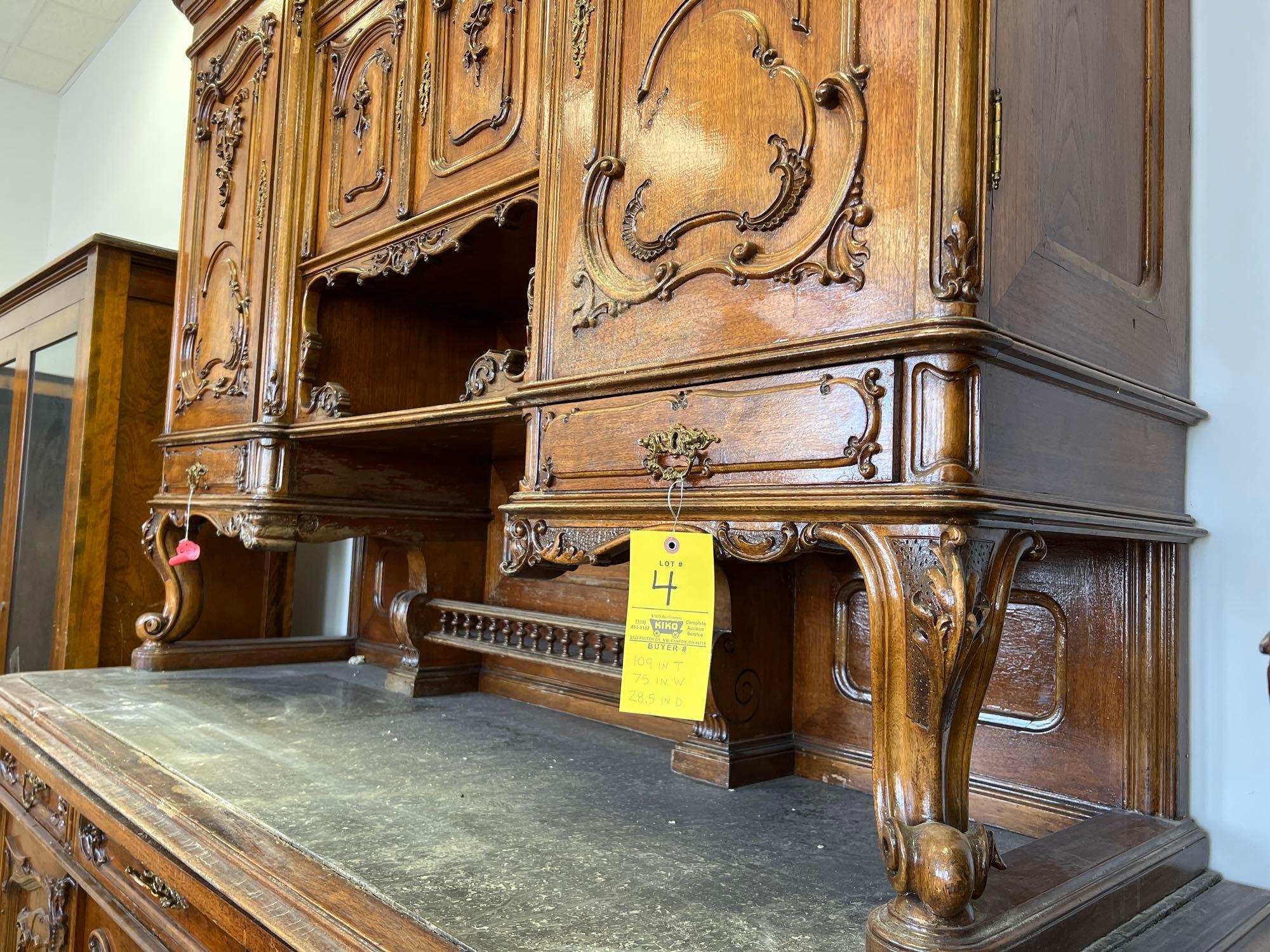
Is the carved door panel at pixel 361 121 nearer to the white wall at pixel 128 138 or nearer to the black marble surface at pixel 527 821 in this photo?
the black marble surface at pixel 527 821

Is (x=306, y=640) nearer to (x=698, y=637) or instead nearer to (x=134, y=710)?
(x=134, y=710)

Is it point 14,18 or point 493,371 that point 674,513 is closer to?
point 493,371

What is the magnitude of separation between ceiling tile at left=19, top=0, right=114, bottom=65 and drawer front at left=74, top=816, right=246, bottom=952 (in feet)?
12.0

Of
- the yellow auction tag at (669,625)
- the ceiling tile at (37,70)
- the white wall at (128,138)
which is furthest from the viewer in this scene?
the ceiling tile at (37,70)

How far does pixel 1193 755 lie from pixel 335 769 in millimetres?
1031

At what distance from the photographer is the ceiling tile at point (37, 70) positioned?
13.2ft

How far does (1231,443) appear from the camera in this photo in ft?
3.16

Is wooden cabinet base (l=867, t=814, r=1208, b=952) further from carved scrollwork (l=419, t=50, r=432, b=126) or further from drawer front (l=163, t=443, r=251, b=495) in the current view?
drawer front (l=163, t=443, r=251, b=495)

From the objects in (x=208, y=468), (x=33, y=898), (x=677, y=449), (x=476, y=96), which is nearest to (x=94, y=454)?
(x=208, y=468)

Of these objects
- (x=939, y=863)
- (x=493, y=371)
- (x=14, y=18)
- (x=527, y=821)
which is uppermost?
(x=14, y=18)

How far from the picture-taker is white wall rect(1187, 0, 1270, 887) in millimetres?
940

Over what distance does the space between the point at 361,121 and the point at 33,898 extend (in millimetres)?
1427

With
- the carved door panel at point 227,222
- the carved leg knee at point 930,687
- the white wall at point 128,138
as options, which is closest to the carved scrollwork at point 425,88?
the carved door panel at point 227,222

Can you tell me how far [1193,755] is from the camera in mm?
973
